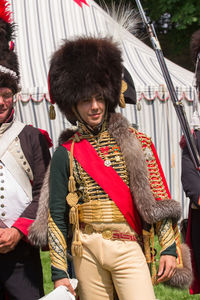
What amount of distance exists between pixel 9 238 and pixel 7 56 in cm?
118

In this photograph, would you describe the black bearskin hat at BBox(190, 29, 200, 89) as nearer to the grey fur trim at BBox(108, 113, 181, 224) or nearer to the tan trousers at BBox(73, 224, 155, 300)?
the grey fur trim at BBox(108, 113, 181, 224)

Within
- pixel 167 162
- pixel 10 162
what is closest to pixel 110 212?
pixel 10 162

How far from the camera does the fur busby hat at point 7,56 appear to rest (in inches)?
120

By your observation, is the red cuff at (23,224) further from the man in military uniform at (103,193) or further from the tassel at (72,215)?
the tassel at (72,215)

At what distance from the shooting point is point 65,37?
692cm

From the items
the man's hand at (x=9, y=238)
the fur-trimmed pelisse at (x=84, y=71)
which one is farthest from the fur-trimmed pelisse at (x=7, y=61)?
the man's hand at (x=9, y=238)

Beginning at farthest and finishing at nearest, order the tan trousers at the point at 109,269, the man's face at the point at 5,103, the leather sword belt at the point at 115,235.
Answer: the man's face at the point at 5,103, the leather sword belt at the point at 115,235, the tan trousers at the point at 109,269

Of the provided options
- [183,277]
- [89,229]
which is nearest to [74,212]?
[89,229]

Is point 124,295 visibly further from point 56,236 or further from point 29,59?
point 29,59

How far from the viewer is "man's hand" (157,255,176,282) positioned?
2.53 metres

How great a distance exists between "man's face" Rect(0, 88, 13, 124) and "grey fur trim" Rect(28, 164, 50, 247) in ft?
1.59

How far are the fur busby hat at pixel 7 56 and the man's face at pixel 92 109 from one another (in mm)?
585

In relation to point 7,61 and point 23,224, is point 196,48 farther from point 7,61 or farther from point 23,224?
point 23,224

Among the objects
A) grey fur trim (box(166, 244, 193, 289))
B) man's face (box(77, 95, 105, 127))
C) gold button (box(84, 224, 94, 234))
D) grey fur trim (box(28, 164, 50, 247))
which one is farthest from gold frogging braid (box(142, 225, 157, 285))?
man's face (box(77, 95, 105, 127))
